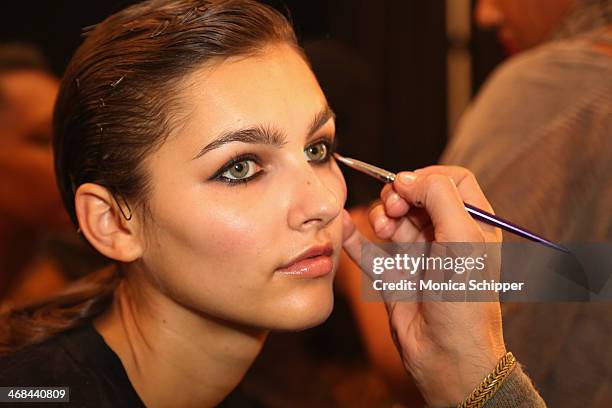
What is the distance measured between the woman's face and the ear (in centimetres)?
6

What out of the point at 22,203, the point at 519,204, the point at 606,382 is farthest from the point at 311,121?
the point at 22,203

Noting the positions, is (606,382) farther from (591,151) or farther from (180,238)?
(180,238)

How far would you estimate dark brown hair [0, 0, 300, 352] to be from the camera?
0.87m

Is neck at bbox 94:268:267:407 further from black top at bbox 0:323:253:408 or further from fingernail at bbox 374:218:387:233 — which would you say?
fingernail at bbox 374:218:387:233

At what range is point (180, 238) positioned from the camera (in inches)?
34.7

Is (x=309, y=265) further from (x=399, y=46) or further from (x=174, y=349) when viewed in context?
(x=399, y=46)

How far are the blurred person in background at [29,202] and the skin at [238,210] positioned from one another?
0.79m

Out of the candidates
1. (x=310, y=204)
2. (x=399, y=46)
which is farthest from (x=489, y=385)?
(x=399, y=46)

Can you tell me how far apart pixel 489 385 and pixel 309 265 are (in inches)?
9.6

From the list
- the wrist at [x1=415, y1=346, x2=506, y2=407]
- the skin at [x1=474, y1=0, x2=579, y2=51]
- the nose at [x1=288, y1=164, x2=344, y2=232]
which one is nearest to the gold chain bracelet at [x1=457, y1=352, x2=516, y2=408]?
the wrist at [x1=415, y1=346, x2=506, y2=407]

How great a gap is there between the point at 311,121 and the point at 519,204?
324mm

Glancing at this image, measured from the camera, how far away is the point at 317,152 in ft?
3.10

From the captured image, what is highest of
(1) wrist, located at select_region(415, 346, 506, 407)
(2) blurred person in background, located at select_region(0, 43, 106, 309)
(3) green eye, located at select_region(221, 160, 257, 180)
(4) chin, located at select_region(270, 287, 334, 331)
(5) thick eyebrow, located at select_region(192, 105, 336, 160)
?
(5) thick eyebrow, located at select_region(192, 105, 336, 160)

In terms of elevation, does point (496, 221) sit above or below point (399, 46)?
above
